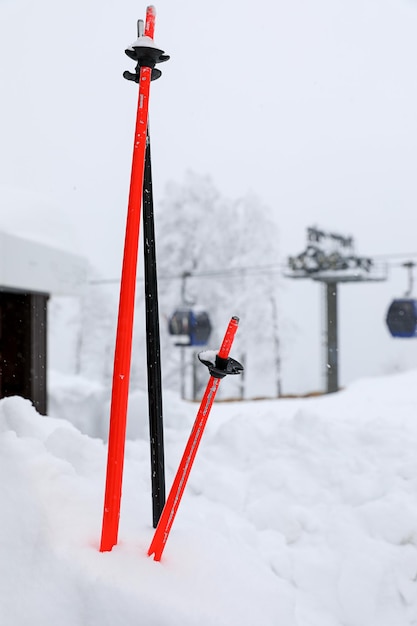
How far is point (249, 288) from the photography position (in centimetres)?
785

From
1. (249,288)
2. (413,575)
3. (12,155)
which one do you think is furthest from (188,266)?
(413,575)

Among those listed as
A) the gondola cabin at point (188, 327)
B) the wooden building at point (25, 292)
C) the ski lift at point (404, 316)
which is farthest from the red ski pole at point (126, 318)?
the ski lift at point (404, 316)

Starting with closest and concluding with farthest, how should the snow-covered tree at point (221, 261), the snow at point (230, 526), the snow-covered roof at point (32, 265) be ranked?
the snow at point (230, 526), the snow-covered roof at point (32, 265), the snow-covered tree at point (221, 261)

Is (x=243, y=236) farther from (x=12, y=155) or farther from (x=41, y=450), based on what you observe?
(x=41, y=450)

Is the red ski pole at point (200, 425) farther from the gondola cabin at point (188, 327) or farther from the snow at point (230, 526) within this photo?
the gondola cabin at point (188, 327)

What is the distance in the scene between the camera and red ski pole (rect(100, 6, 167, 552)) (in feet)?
2.87

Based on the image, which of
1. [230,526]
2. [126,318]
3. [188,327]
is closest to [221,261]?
[188,327]

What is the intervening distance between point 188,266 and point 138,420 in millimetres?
5559

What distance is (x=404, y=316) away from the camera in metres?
4.84

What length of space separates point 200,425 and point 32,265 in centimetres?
187

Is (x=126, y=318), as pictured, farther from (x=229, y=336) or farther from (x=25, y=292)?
(x=25, y=292)

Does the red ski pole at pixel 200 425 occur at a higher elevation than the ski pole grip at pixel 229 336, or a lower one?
lower

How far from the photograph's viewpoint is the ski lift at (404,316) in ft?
15.8

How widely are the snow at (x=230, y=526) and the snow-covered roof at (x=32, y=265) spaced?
0.77 m
